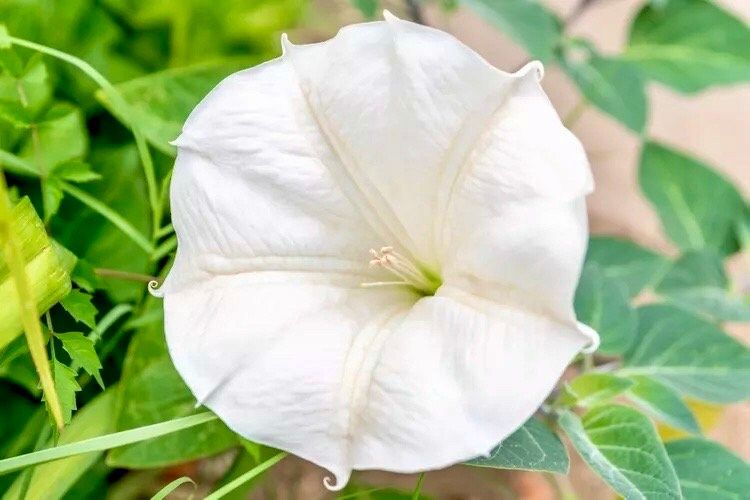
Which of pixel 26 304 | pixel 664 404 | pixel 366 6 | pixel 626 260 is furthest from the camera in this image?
pixel 626 260

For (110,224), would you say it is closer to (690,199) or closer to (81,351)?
(81,351)

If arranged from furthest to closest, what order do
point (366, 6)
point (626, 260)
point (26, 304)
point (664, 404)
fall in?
point (626, 260) → point (366, 6) → point (664, 404) → point (26, 304)

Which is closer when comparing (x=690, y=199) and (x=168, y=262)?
(x=168, y=262)

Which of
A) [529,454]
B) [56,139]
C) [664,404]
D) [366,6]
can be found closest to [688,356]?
[664,404]

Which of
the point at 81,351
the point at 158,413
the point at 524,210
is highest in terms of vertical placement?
the point at 524,210

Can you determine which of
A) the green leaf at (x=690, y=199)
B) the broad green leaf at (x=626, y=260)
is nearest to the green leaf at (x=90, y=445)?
the broad green leaf at (x=626, y=260)

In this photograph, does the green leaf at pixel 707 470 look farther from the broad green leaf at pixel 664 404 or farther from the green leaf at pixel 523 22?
the green leaf at pixel 523 22

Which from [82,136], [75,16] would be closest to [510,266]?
[82,136]
